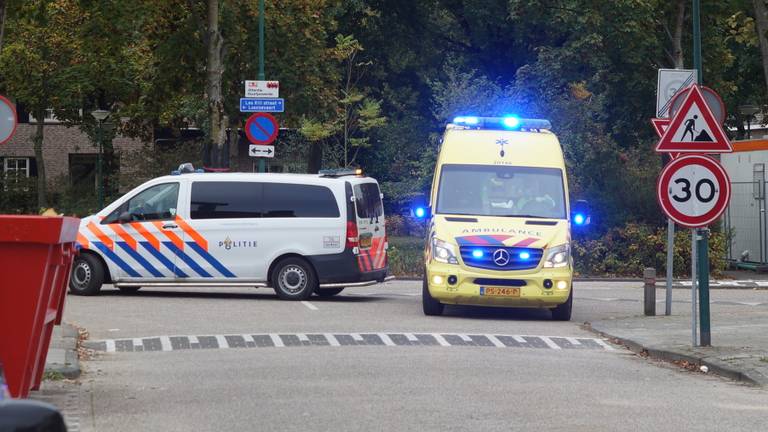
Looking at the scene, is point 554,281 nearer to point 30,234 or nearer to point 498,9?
point 30,234

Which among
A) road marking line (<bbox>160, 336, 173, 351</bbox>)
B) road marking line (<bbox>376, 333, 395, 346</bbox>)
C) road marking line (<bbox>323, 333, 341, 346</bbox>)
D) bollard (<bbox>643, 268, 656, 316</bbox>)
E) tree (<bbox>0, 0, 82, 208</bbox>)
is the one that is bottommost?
→ road marking line (<bbox>160, 336, 173, 351</bbox>)

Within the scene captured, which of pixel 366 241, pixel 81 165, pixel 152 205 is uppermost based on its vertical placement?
pixel 81 165

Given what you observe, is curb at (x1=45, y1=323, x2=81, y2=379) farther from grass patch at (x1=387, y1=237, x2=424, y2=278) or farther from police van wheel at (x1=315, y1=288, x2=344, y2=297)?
grass patch at (x1=387, y1=237, x2=424, y2=278)

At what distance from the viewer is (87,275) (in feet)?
68.6

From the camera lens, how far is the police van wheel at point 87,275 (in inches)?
821

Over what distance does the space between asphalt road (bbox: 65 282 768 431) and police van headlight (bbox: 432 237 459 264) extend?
30.8 inches

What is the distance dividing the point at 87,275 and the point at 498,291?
7.02m

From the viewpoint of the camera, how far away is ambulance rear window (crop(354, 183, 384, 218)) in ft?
67.6

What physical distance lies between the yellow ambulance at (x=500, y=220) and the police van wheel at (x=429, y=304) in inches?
0.5

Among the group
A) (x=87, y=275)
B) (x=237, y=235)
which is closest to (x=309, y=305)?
(x=237, y=235)

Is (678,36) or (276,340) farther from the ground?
(678,36)

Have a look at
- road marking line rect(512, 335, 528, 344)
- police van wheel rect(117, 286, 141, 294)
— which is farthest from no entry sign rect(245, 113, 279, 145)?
road marking line rect(512, 335, 528, 344)

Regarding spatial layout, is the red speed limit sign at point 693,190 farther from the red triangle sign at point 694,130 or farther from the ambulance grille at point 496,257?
the ambulance grille at point 496,257

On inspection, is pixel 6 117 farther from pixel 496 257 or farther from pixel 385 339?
pixel 496 257
